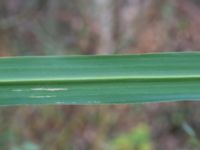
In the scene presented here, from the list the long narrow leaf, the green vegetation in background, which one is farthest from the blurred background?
the long narrow leaf

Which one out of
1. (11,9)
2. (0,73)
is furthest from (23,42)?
(0,73)

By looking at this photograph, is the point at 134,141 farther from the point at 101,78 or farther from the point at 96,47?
the point at 101,78

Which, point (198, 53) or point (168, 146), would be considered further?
point (168, 146)

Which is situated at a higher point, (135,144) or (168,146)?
(135,144)

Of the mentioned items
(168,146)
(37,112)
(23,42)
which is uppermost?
(23,42)

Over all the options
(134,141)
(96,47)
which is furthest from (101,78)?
(96,47)

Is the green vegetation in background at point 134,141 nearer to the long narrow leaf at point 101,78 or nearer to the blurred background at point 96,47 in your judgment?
the blurred background at point 96,47

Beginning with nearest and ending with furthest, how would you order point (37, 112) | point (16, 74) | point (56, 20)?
point (16, 74), point (37, 112), point (56, 20)

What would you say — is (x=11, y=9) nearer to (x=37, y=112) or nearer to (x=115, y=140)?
Result: (x=37, y=112)
